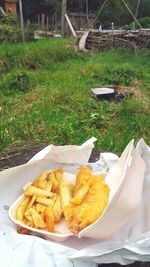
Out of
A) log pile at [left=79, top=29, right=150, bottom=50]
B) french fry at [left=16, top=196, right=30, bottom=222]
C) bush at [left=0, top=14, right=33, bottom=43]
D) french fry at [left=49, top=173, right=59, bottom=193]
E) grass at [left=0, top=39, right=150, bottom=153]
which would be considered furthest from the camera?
bush at [left=0, top=14, right=33, bottom=43]

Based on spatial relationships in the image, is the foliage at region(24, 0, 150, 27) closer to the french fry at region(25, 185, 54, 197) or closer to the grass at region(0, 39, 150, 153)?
the grass at region(0, 39, 150, 153)

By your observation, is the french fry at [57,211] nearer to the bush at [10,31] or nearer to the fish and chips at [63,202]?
the fish and chips at [63,202]

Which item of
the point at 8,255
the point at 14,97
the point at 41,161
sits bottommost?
the point at 14,97

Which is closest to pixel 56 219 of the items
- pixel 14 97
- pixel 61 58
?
pixel 14 97

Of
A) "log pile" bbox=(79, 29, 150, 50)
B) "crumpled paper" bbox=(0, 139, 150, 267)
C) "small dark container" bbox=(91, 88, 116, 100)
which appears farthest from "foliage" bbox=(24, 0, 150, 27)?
"crumpled paper" bbox=(0, 139, 150, 267)

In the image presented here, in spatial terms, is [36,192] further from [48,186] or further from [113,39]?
[113,39]

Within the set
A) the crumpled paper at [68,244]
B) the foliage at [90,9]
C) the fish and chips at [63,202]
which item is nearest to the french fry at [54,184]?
the fish and chips at [63,202]

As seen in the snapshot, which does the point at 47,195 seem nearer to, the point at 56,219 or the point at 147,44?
the point at 56,219
